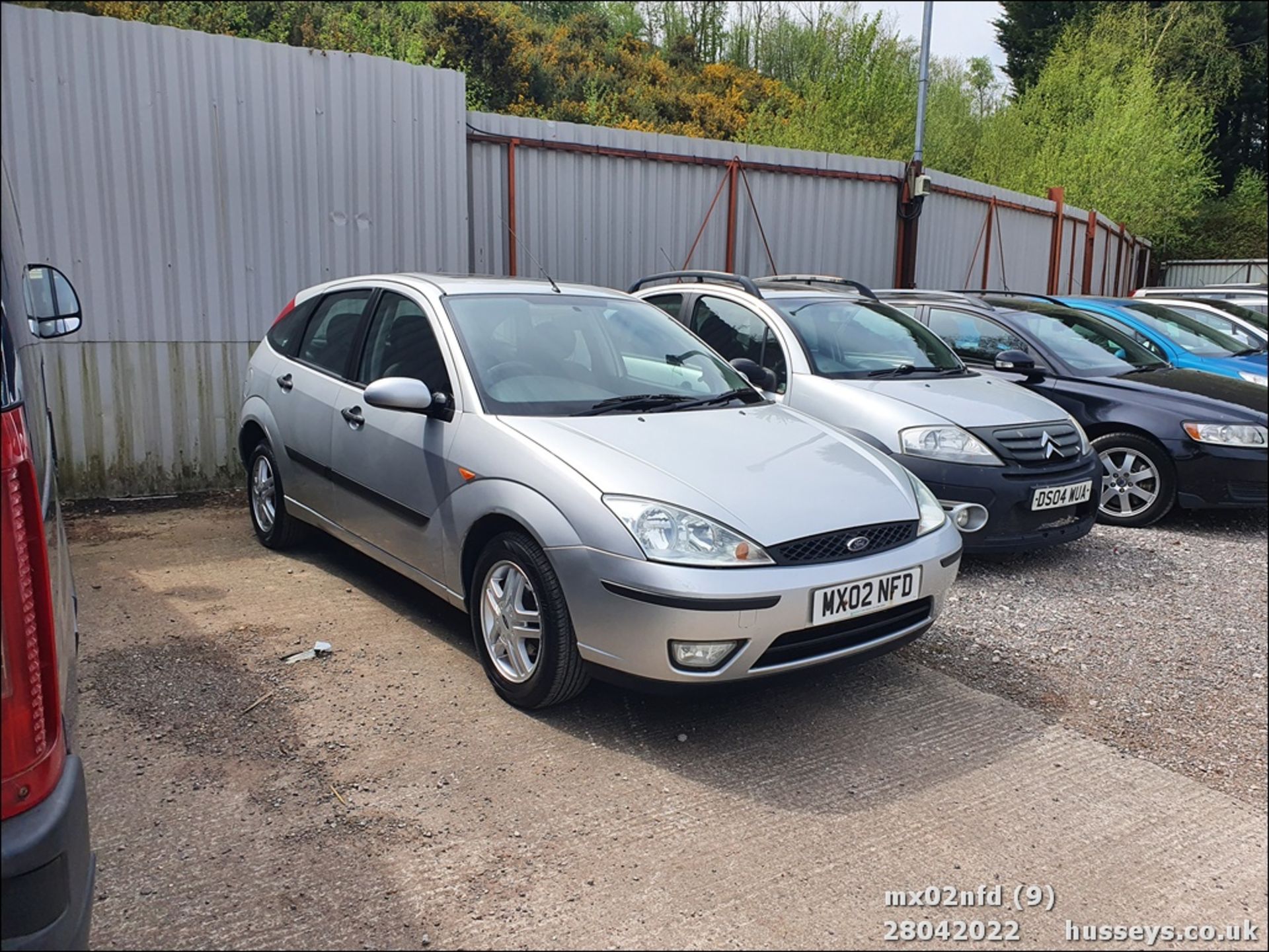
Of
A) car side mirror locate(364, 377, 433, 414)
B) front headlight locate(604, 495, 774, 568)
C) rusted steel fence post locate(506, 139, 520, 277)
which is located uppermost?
rusted steel fence post locate(506, 139, 520, 277)

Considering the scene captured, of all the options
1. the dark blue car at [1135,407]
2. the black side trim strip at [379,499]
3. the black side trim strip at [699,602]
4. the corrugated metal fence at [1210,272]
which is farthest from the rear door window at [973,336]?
the corrugated metal fence at [1210,272]

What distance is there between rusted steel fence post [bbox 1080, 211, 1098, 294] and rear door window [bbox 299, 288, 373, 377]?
18223mm

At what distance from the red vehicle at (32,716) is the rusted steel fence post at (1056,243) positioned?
18478mm

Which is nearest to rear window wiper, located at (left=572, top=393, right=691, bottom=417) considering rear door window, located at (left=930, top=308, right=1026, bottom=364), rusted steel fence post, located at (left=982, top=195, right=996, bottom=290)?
rear door window, located at (left=930, top=308, right=1026, bottom=364)

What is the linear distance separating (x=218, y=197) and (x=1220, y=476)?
6675 mm

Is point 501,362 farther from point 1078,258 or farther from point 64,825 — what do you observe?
point 1078,258

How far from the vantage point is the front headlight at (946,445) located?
210 inches

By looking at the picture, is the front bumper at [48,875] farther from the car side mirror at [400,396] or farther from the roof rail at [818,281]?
the roof rail at [818,281]

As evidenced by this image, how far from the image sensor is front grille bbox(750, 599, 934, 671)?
11.0 feet

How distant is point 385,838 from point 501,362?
1981 millimetres

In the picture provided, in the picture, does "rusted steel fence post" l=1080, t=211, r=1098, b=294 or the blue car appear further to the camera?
"rusted steel fence post" l=1080, t=211, r=1098, b=294

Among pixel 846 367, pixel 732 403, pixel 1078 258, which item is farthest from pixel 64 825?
pixel 1078 258

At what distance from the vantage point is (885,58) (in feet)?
67.1

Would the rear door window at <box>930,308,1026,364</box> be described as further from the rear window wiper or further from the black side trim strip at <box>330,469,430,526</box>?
the black side trim strip at <box>330,469,430,526</box>
